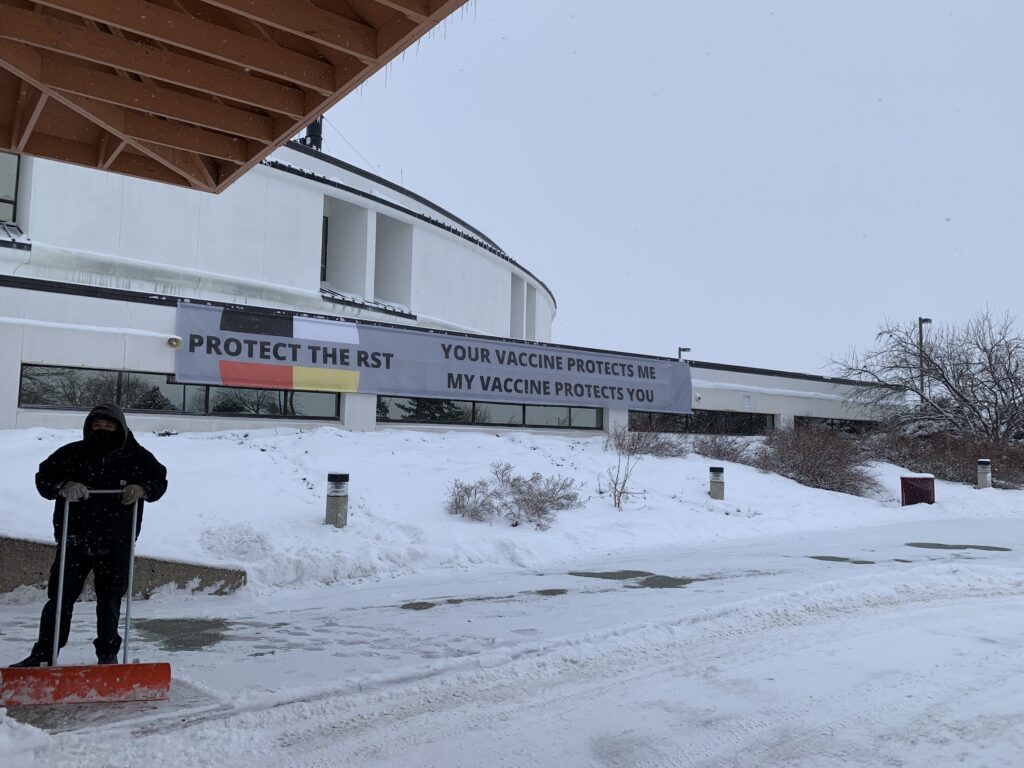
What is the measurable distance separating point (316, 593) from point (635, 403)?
15802 millimetres

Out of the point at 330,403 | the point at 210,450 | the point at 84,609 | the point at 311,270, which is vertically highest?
the point at 311,270

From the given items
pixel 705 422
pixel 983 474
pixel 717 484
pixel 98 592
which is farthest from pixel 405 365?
pixel 983 474

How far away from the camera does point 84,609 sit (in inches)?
272

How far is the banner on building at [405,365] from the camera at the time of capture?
1534 cm

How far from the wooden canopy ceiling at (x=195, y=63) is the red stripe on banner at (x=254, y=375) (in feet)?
26.3

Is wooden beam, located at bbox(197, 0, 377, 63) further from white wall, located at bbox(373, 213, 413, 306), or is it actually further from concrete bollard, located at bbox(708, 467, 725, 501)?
white wall, located at bbox(373, 213, 413, 306)

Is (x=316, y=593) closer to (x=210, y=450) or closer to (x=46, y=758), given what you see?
(x=46, y=758)

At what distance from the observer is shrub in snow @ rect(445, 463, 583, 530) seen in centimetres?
1133

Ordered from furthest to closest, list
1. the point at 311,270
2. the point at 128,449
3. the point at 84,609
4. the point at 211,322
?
the point at 311,270
the point at 211,322
the point at 84,609
the point at 128,449

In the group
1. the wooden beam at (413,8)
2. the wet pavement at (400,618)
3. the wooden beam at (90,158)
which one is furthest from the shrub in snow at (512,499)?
the wooden beam at (413,8)

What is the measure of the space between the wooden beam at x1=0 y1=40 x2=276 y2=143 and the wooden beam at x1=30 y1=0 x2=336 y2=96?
105 centimetres

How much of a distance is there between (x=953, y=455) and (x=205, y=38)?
22.9 metres

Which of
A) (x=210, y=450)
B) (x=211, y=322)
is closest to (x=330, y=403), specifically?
(x=211, y=322)

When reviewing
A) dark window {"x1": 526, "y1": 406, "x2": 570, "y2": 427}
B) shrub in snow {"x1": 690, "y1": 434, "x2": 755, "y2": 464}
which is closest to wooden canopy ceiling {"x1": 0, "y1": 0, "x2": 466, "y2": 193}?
dark window {"x1": 526, "y1": 406, "x2": 570, "y2": 427}
